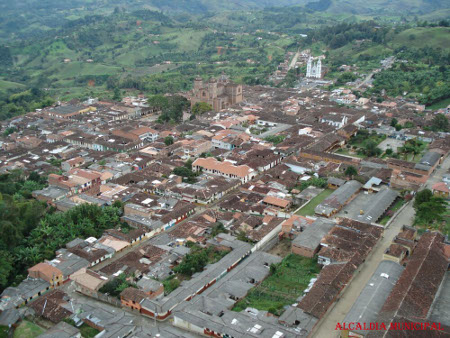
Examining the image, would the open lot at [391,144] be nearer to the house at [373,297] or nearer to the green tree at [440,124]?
the green tree at [440,124]

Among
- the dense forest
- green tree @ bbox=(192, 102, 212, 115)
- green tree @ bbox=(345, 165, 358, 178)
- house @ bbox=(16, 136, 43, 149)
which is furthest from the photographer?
the dense forest

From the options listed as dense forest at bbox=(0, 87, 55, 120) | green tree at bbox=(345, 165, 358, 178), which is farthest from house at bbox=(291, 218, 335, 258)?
dense forest at bbox=(0, 87, 55, 120)

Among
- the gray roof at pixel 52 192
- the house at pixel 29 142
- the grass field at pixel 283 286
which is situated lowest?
the house at pixel 29 142

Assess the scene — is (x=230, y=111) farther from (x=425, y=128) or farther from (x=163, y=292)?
(x=163, y=292)

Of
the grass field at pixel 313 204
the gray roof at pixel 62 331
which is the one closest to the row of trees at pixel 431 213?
the grass field at pixel 313 204

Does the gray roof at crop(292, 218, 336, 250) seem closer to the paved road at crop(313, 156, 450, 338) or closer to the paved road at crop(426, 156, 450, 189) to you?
the paved road at crop(313, 156, 450, 338)
